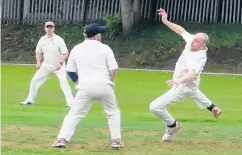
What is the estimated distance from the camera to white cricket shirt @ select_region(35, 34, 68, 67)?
20.2 metres

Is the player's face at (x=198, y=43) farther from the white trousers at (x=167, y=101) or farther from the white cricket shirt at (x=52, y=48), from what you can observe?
the white cricket shirt at (x=52, y=48)

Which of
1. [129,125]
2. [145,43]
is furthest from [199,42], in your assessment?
[145,43]

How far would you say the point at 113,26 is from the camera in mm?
40719

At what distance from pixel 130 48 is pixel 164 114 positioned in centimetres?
2564

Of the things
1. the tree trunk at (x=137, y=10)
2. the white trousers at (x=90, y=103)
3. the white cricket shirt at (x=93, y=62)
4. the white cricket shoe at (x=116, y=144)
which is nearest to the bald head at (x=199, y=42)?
the white cricket shirt at (x=93, y=62)

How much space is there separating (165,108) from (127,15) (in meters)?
27.3

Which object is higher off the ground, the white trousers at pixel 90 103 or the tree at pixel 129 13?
the white trousers at pixel 90 103

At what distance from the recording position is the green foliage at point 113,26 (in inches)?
1598

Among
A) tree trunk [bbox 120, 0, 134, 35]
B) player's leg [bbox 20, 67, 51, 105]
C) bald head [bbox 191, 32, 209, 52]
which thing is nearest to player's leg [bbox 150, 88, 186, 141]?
bald head [bbox 191, 32, 209, 52]

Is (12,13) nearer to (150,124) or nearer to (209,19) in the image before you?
(209,19)

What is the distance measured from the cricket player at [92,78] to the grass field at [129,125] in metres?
0.35

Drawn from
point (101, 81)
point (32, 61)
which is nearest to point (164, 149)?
point (101, 81)

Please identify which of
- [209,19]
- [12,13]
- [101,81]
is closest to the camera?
[101,81]

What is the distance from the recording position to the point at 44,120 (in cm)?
1680
